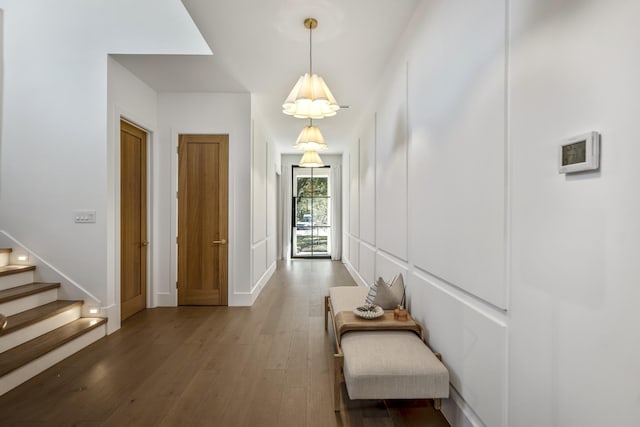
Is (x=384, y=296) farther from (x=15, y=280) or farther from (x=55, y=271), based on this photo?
(x=15, y=280)

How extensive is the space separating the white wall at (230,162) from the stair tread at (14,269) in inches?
56.5

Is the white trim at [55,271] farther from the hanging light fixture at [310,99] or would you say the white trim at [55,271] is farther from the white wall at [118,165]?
the hanging light fixture at [310,99]

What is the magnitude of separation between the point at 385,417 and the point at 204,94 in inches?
173

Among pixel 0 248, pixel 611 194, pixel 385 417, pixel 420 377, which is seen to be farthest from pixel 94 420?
pixel 611 194

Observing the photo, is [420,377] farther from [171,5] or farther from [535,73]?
[171,5]

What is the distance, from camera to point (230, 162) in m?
4.80

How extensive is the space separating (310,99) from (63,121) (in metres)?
2.84

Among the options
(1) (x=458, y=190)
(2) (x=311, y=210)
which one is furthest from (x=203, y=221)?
(2) (x=311, y=210)

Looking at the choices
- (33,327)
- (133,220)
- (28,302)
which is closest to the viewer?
(33,327)

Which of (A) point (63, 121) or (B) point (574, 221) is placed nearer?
(B) point (574, 221)

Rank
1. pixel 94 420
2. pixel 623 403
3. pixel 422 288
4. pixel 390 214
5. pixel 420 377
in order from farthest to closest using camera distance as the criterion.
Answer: pixel 390 214 < pixel 422 288 < pixel 94 420 < pixel 420 377 < pixel 623 403

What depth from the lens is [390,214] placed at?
362 cm

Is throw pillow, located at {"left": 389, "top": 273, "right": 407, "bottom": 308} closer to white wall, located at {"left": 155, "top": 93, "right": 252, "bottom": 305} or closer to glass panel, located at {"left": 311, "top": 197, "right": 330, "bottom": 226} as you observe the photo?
white wall, located at {"left": 155, "top": 93, "right": 252, "bottom": 305}

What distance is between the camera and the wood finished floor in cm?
220
